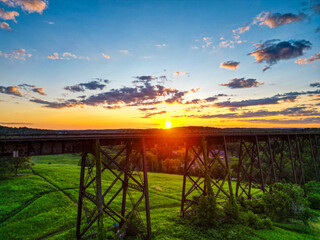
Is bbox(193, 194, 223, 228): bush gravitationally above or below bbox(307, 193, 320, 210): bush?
above

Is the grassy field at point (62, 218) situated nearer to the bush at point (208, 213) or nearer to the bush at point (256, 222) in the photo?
the bush at point (256, 222)

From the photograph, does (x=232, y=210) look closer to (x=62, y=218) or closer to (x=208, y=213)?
(x=208, y=213)

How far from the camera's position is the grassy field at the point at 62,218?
13.0 meters

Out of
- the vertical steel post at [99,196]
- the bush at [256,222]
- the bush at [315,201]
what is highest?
the vertical steel post at [99,196]

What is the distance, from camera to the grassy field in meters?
13.0

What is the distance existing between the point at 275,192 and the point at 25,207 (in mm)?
28808

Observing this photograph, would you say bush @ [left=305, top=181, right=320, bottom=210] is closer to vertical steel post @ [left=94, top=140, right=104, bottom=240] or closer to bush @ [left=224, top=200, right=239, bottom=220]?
bush @ [left=224, top=200, right=239, bottom=220]

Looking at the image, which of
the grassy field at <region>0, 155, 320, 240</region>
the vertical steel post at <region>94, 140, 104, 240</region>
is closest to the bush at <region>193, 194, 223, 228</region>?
the grassy field at <region>0, 155, 320, 240</region>

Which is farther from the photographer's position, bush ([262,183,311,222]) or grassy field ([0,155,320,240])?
bush ([262,183,311,222])

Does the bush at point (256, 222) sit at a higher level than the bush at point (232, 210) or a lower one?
lower

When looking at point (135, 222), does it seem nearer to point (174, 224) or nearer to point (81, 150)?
point (174, 224)

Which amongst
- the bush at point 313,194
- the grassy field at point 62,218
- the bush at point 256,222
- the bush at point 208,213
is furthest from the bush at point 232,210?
the bush at point 313,194

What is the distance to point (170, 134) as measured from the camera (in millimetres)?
14500

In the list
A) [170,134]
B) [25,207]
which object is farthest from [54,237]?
[170,134]
